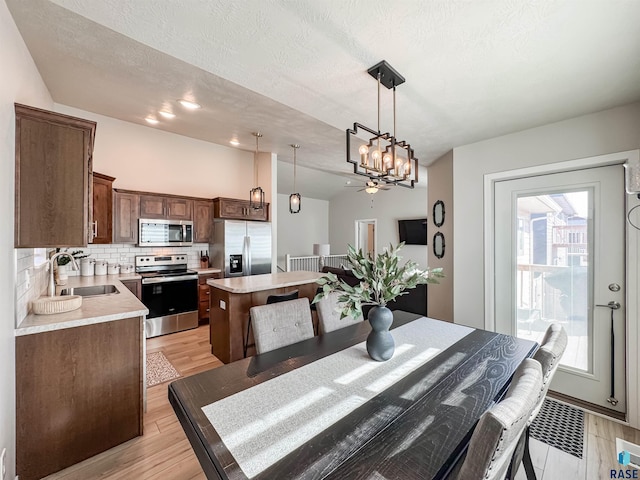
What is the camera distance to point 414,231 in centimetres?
753

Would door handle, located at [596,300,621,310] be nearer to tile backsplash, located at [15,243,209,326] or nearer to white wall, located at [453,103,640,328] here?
white wall, located at [453,103,640,328]

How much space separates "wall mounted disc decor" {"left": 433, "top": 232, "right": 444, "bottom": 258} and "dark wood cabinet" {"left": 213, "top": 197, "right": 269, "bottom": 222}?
2.85 metres

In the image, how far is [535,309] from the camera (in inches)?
112

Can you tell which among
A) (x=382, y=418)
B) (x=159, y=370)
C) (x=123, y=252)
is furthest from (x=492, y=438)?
(x=123, y=252)

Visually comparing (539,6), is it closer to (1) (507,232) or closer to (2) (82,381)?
(1) (507,232)

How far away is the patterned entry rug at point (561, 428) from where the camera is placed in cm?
201

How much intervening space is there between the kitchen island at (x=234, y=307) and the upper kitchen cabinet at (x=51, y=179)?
142cm

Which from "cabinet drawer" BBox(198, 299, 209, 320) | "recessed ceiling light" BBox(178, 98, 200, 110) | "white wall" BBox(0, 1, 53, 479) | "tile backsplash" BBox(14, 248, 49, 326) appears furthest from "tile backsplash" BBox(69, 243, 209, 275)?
"white wall" BBox(0, 1, 53, 479)

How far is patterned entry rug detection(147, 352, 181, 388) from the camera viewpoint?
2.79 meters

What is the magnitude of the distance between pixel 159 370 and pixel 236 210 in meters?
2.69

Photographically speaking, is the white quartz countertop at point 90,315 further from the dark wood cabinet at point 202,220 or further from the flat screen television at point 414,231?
the flat screen television at point 414,231

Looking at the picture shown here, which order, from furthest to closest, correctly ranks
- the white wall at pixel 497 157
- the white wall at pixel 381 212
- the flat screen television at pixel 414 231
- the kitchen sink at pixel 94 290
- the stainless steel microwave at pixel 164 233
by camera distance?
1. the white wall at pixel 381 212
2. the flat screen television at pixel 414 231
3. the stainless steel microwave at pixel 164 233
4. the kitchen sink at pixel 94 290
5. the white wall at pixel 497 157

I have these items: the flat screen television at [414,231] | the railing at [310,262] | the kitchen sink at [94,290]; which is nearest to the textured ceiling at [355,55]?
the kitchen sink at [94,290]

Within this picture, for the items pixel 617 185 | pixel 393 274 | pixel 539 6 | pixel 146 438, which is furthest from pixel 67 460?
pixel 617 185
